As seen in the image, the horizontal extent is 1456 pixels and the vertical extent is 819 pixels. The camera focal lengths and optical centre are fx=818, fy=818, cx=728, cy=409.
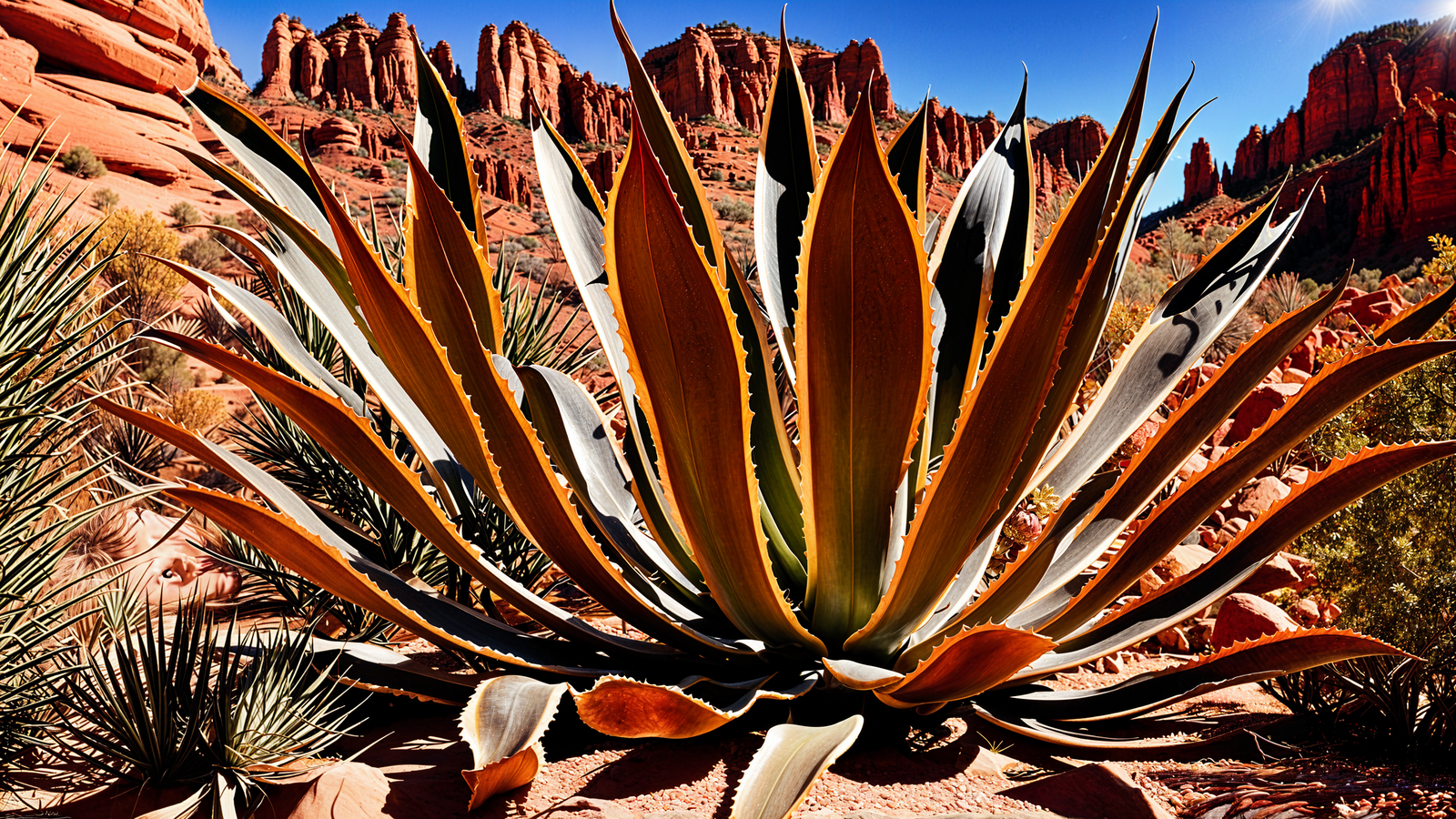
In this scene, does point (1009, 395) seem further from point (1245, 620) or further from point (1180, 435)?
point (1245, 620)

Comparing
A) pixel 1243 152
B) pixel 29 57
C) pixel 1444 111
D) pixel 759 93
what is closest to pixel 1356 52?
pixel 1243 152

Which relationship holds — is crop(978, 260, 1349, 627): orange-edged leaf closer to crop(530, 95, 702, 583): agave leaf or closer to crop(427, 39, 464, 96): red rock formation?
crop(530, 95, 702, 583): agave leaf

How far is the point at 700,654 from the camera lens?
186 cm

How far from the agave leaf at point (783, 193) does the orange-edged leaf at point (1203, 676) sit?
1.07 meters

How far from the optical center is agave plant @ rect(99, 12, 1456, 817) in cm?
138

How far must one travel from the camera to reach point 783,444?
2.00 metres

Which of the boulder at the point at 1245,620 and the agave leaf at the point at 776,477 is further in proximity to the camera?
the boulder at the point at 1245,620

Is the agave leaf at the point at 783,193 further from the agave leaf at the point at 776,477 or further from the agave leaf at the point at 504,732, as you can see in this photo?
the agave leaf at the point at 504,732

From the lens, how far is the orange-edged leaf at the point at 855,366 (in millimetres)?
1332

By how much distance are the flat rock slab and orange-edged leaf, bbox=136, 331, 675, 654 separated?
0.84m

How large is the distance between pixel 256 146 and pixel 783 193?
1330mm

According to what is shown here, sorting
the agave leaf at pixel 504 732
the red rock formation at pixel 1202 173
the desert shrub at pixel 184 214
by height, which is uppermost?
the red rock formation at pixel 1202 173

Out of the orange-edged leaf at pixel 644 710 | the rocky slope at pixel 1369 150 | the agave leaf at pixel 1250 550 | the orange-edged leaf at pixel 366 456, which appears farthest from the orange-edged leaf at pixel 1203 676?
the rocky slope at pixel 1369 150

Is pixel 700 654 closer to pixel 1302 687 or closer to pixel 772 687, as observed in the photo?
pixel 772 687
